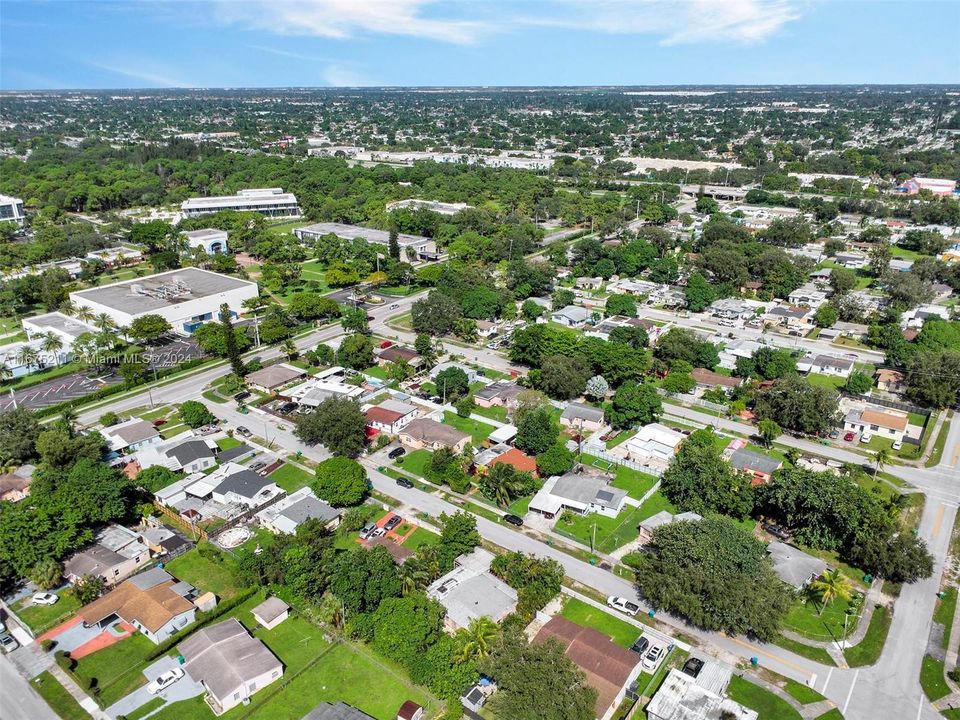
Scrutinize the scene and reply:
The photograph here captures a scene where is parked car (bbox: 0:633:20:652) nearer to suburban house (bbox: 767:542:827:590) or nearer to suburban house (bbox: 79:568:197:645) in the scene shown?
suburban house (bbox: 79:568:197:645)

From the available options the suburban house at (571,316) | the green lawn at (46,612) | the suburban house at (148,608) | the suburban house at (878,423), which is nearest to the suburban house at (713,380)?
the suburban house at (878,423)

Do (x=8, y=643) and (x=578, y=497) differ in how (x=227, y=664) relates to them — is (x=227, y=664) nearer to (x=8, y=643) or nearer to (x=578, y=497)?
(x=8, y=643)

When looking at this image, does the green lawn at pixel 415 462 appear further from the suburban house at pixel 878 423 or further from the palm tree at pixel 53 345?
the palm tree at pixel 53 345

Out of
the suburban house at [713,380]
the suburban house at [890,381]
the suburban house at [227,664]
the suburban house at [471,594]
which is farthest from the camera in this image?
the suburban house at [890,381]

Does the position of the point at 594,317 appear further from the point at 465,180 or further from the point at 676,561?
the point at 465,180

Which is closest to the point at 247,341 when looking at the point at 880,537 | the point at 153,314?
the point at 153,314

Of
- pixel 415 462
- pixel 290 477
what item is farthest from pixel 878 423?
pixel 290 477
